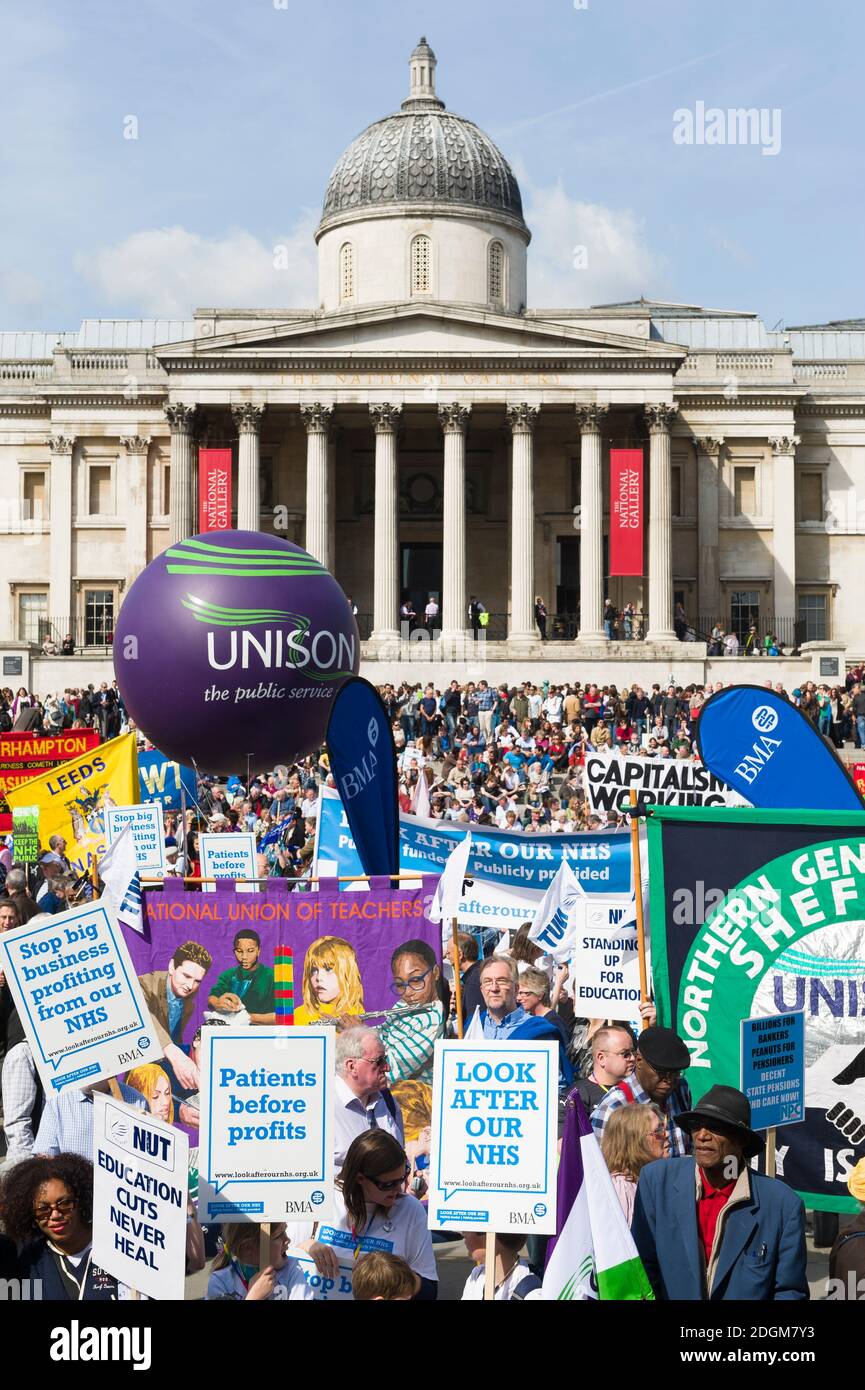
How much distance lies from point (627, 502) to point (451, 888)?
137ft

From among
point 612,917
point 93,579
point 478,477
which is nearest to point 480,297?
point 478,477

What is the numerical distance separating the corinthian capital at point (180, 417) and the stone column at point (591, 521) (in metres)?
11.3

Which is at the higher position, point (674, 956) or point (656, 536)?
point (656, 536)

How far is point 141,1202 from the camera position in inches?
263

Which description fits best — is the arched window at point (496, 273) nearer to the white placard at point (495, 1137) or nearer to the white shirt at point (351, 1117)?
the white shirt at point (351, 1117)

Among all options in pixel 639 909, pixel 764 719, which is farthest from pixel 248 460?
pixel 639 909

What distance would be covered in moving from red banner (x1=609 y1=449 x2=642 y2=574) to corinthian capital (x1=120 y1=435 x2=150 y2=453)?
15.5 meters

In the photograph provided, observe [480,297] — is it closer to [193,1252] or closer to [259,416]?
[259,416]

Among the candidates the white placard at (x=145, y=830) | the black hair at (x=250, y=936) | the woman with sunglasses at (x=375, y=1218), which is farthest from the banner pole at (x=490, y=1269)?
the white placard at (x=145, y=830)

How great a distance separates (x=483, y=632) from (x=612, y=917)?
40548 mm
